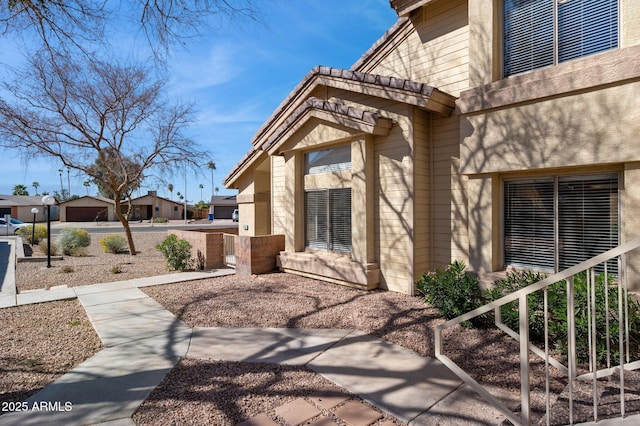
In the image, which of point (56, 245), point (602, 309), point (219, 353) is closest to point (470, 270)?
point (602, 309)

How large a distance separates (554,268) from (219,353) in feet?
17.0

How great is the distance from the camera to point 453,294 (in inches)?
212

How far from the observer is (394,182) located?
740 cm

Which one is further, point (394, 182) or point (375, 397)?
point (394, 182)

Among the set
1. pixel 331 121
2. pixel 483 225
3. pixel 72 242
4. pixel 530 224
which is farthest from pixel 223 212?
pixel 530 224

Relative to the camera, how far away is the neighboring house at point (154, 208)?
6031cm

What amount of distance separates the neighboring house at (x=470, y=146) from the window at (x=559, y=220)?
0.02 metres

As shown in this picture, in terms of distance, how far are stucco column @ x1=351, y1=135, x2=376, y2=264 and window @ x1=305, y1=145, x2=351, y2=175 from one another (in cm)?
55

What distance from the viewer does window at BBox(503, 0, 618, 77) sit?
5184 millimetres

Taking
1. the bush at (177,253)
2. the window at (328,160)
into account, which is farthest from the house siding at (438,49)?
the bush at (177,253)

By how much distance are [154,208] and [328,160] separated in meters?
61.5

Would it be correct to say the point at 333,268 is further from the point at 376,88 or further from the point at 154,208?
the point at 154,208

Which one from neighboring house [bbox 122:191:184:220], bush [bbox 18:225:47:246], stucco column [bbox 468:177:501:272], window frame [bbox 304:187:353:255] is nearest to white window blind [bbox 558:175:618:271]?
stucco column [bbox 468:177:501:272]

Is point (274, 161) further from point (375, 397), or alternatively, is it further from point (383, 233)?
point (375, 397)
